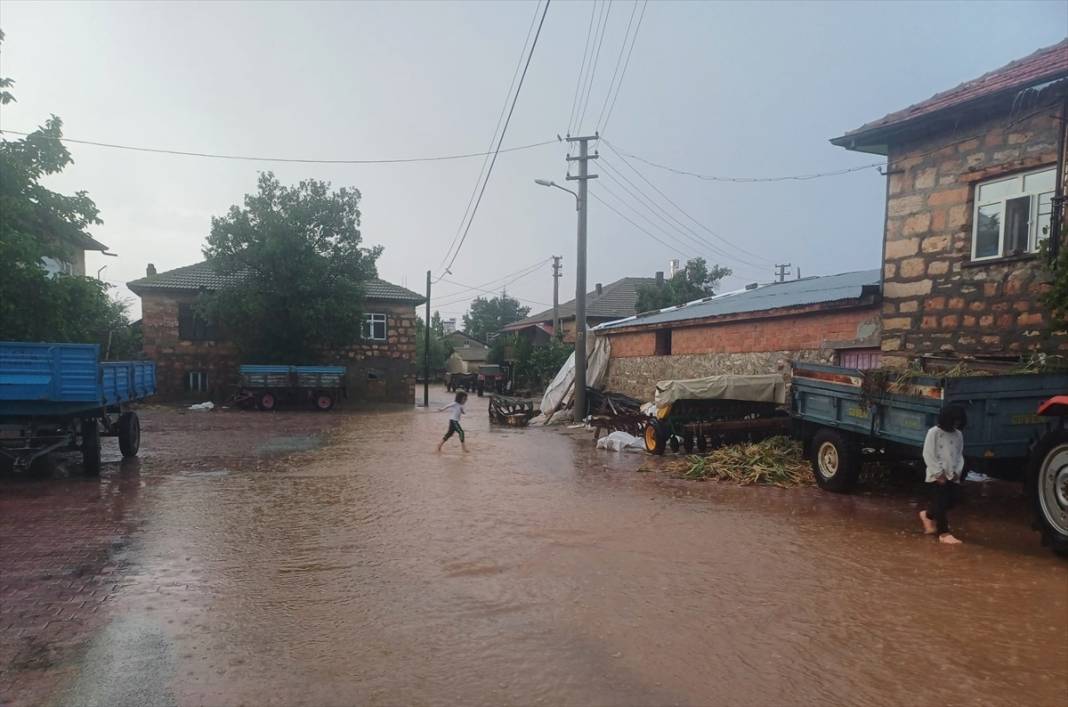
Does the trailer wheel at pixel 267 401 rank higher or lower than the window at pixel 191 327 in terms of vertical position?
lower

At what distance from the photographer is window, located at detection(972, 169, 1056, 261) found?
31.3 feet

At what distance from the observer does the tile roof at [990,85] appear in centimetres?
928

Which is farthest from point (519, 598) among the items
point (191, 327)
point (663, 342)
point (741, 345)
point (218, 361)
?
point (191, 327)

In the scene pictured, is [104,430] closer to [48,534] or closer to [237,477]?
[237,477]

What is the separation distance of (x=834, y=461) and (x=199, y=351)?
28191mm

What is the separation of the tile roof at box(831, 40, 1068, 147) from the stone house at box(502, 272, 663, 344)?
27194 mm

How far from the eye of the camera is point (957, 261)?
1046cm

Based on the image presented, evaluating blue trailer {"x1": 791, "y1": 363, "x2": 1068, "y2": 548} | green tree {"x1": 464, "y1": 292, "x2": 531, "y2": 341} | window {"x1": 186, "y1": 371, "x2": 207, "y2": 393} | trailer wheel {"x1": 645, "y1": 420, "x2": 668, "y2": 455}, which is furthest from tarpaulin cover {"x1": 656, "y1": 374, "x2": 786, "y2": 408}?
green tree {"x1": 464, "y1": 292, "x2": 531, "y2": 341}

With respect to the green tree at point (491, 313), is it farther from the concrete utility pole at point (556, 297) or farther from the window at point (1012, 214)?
the window at point (1012, 214)

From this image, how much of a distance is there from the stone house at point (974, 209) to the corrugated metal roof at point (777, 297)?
164cm

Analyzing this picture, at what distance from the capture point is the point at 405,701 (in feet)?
12.1

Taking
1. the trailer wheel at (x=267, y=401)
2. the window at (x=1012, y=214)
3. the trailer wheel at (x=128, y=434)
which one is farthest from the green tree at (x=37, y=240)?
the window at (x=1012, y=214)

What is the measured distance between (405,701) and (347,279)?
27174 millimetres

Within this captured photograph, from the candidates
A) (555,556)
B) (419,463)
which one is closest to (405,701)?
(555,556)
